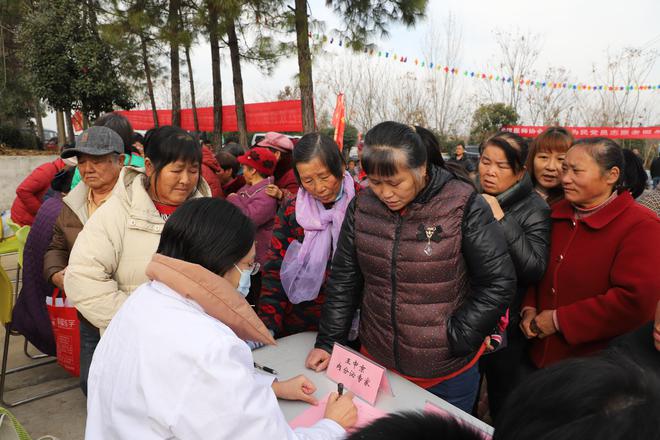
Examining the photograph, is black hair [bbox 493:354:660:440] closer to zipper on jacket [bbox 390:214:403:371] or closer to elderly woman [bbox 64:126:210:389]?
zipper on jacket [bbox 390:214:403:371]

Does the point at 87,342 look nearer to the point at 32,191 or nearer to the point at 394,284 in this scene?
the point at 394,284

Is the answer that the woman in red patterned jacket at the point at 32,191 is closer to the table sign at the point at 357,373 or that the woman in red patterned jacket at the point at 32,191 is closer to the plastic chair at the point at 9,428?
the plastic chair at the point at 9,428

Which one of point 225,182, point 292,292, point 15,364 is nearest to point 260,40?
point 225,182

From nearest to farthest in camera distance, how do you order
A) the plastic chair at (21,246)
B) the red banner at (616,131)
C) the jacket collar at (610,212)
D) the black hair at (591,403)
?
the black hair at (591,403) < the jacket collar at (610,212) < the plastic chair at (21,246) < the red banner at (616,131)

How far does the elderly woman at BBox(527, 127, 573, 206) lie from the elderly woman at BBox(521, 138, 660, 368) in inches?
15.6

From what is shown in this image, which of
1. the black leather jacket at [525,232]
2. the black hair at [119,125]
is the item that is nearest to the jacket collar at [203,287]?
the black leather jacket at [525,232]

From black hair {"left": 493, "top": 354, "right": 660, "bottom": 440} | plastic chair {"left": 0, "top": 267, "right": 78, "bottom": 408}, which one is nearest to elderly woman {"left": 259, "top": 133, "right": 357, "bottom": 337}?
black hair {"left": 493, "top": 354, "right": 660, "bottom": 440}

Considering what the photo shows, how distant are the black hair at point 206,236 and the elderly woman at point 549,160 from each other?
66.2 inches

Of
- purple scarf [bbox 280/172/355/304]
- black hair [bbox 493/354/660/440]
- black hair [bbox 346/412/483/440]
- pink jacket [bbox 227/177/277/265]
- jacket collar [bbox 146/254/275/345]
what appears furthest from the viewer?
pink jacket [bbox 227/177/277/265]

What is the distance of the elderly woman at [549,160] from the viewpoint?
80.6 inches

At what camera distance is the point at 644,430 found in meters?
0.45

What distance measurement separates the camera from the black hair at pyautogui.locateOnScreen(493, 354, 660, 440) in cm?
45

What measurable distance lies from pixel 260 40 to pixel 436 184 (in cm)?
603

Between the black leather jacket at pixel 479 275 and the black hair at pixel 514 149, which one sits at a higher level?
the black hair at pixel 514 149
